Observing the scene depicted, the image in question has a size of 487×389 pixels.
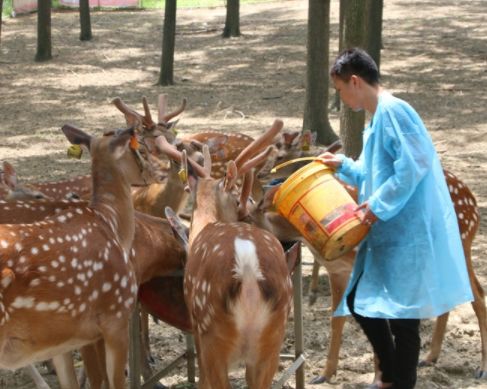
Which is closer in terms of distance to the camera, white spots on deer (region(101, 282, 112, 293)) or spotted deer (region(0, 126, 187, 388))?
spotted deer (region(0, 126, 187, 388))

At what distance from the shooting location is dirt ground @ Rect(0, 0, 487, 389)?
6582mm

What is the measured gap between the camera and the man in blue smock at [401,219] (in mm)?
4547

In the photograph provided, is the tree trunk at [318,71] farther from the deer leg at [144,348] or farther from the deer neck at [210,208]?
the deer neck at [210,208]

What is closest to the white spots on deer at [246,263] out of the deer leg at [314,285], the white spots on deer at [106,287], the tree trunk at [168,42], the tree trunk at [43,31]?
the white spots on deer at [106,287]

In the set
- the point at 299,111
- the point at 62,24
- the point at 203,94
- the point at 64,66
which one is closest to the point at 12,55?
the point at 64,66

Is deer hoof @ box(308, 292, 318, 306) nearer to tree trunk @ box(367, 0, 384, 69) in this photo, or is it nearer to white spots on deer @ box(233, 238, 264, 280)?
white spots on deer @ box(233, 238, 264, 280)

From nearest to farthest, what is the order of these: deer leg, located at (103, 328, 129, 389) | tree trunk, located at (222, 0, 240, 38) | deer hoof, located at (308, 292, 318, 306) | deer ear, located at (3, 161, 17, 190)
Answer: deer leg, located at (103, 328, 129, 389)
deer ear, located at (3, 161, 17, 190)
deer hoof, located at (308, 292, 318, 306)
tree trunk, located at (222, 0, 240, 38)

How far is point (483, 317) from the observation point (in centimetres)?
621

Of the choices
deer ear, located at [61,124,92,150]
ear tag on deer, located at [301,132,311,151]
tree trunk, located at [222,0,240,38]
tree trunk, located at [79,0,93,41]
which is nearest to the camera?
deer ear, located at [61,124,92,150]

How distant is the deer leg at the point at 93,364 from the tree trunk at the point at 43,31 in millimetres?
14219

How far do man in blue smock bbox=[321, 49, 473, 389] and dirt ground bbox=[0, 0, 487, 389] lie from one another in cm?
128

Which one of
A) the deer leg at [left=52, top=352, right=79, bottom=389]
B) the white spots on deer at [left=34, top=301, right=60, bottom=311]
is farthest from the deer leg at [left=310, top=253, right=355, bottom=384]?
the white spots on deer at [left=34, top=301, right=60, bottom=311]

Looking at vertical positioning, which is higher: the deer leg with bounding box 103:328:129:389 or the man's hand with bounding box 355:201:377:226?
the man's hand with bounding box 355:201:377:226

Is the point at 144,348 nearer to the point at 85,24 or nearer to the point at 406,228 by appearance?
the point at 406,228
